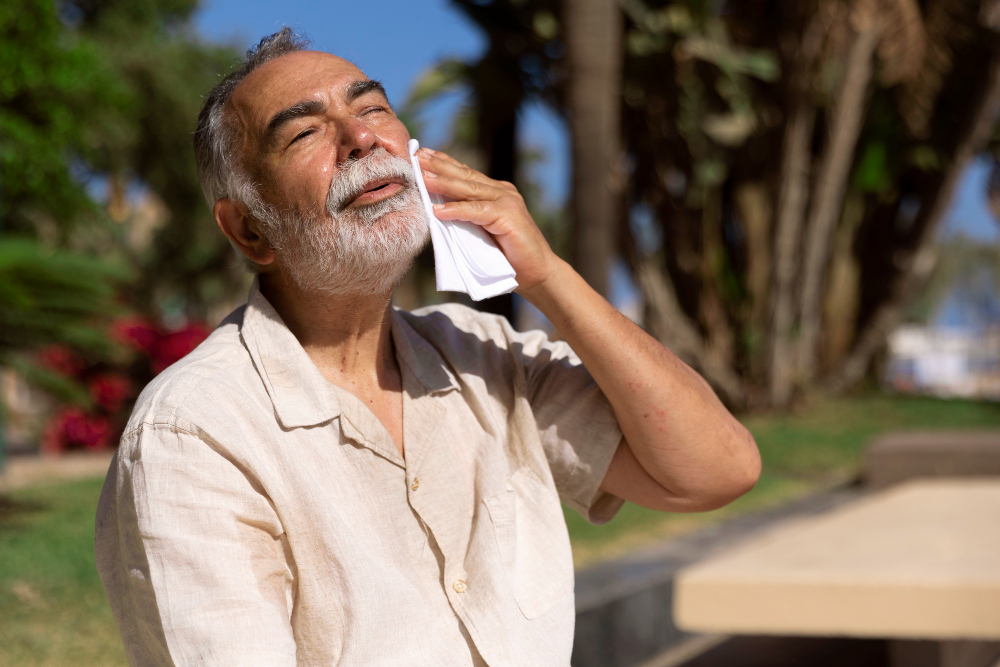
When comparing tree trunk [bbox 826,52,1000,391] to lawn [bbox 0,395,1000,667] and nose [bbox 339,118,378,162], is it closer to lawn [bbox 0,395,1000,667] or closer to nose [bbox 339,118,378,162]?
lawn [bbox 0,395,1000,667]

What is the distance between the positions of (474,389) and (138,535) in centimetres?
71

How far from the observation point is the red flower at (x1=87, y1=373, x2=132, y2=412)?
33.1 ft

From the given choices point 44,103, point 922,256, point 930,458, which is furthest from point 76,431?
point 922,256

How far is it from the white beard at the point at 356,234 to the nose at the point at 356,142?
0.06 feet

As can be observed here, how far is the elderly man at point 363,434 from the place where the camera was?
153cm

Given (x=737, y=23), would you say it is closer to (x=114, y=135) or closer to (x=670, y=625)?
(x=670, y=625)

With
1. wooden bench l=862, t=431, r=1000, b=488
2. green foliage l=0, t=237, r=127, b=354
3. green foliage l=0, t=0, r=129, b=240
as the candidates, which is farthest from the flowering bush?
wooden bench l=862, t=431, r=1000, b=488

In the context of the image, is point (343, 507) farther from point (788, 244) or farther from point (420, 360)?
point (788, 244)

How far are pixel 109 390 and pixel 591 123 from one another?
5.52 metres

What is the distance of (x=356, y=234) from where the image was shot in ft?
5.90

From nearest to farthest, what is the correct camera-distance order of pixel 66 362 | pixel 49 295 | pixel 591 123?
pixel 49 295, pixel 591 123, pixel 66 362

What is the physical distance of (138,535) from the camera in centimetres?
150

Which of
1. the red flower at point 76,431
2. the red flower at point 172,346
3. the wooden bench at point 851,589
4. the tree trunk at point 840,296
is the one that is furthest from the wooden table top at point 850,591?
the tree trunk at point 840,296

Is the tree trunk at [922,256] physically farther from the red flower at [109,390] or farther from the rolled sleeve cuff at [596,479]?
the rolled sleeve cuff at [596,479]
